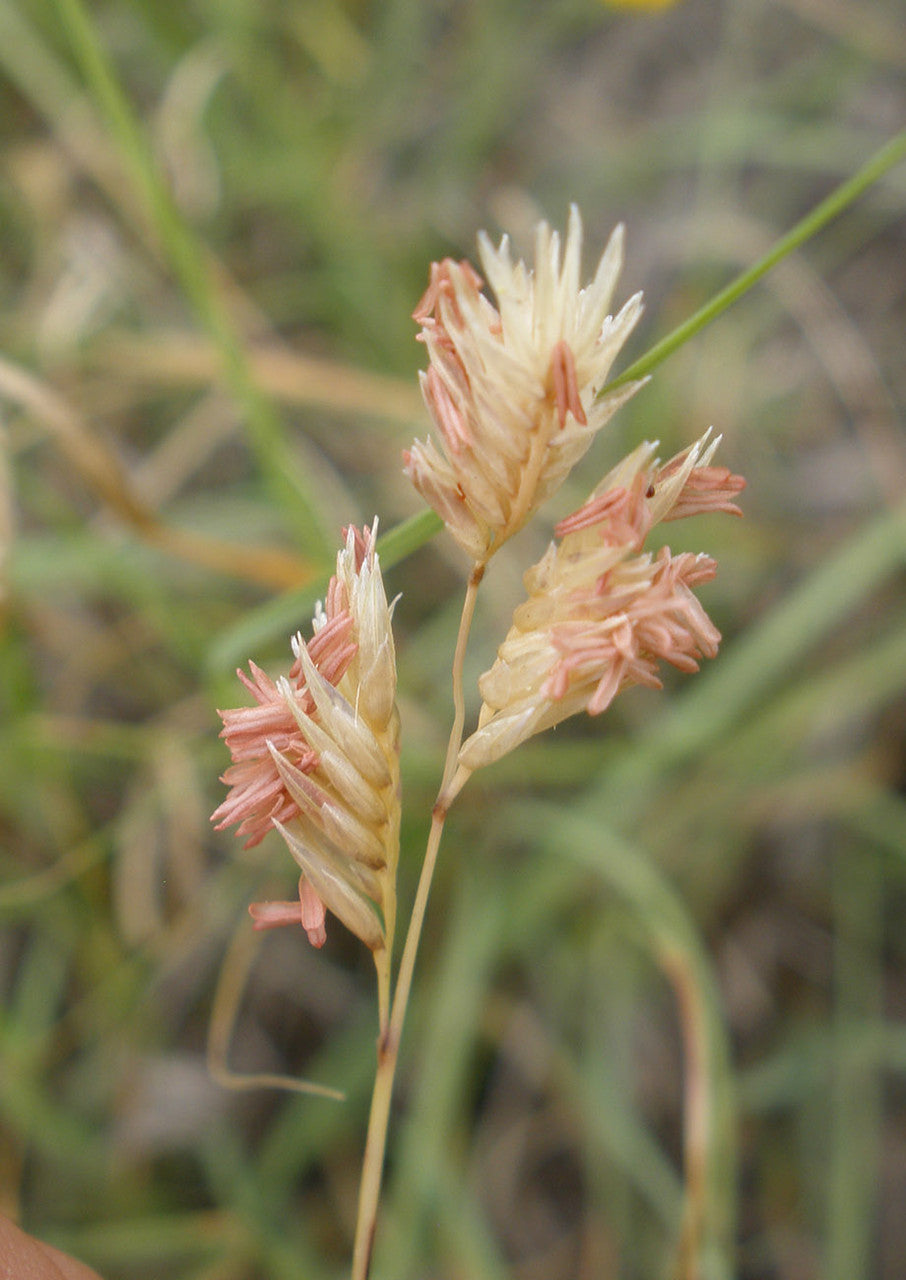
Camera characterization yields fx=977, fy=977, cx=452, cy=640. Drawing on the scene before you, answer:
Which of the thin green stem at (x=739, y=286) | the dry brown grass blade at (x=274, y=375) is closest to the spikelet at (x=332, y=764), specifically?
the thin green stem at (x=739, y=286)

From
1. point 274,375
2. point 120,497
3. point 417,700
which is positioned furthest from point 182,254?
point 417,700

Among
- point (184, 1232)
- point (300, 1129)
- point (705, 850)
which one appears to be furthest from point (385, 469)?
point (184, 1232)

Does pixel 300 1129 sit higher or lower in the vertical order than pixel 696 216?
lower

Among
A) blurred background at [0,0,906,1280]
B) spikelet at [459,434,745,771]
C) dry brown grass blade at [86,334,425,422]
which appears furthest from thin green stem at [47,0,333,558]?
spikelet at [459,434,745,771]

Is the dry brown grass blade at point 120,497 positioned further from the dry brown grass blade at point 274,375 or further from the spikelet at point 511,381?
the spikelet at point 511,381

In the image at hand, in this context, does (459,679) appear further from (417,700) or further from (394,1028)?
(417,700)

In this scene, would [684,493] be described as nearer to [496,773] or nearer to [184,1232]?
[496,773]

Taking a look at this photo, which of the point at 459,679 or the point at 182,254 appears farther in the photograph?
the point at 182,254
